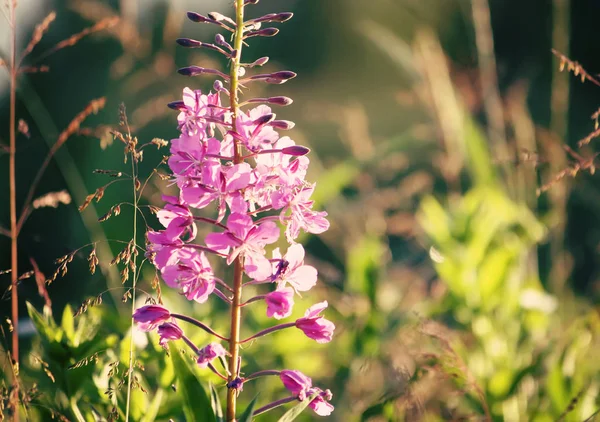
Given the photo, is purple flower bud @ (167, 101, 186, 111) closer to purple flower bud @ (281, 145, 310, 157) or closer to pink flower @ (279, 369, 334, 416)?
purple flower bud @ (281, 145, 310, 157)

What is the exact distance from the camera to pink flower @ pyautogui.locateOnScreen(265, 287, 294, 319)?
1289 millimetres

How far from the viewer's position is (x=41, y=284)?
156 centimetres

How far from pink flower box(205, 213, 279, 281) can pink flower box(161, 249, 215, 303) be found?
5 cm

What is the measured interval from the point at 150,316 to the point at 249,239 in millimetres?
239

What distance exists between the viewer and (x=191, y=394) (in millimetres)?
1423

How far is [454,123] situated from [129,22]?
1.46 meters

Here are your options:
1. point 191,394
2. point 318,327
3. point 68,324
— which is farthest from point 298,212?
point 68,324

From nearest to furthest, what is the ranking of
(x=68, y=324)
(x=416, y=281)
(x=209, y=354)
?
(x=209, y=354)
(x=68, y=324)
(x=416, y=281)

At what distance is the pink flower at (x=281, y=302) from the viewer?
1289 millimetres

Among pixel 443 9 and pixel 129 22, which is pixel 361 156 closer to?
pixel 129 22

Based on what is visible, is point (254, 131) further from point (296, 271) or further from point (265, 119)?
point (296, 271)

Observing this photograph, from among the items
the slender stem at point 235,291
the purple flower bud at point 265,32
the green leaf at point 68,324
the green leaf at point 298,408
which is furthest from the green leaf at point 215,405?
the purple flower bud at point 265,32

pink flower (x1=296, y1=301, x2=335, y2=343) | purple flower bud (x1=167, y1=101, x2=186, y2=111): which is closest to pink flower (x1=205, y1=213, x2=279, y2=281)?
pink flower (x1=296, y1=301, x2=335, y2=343)

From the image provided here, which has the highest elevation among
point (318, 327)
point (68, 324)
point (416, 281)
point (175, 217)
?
point (175, 217)
